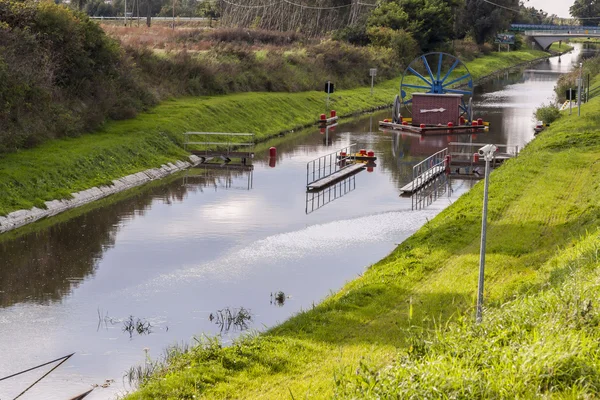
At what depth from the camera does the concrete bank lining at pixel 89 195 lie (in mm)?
28844

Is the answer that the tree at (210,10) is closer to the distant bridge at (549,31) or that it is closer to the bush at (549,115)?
the distant bridge at (549,31)

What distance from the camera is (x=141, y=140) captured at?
136 feet

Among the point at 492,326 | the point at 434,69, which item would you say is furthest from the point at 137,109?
the point at 434,69

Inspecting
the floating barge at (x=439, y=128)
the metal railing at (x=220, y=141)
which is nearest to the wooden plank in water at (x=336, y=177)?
the metal railing at (x=220, y=141)

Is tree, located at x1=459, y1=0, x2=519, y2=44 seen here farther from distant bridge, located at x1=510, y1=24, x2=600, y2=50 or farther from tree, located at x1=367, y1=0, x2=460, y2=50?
distant bridge, located at x1=510, y1=24, x2=600, y2=50

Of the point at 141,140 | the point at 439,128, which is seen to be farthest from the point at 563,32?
the point at 141,140

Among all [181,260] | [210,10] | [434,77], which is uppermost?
[210,10]

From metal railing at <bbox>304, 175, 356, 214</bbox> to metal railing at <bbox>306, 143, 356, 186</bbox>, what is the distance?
81 centimetres

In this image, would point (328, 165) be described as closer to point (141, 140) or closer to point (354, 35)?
point (141, 140)

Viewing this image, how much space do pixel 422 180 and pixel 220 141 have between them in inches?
529

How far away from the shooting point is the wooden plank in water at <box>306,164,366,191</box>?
3650 centimetres

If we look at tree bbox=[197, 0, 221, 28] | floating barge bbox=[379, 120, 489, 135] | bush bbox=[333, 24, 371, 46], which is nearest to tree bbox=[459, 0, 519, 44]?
bush bbox=[333, 24, 371, 46]

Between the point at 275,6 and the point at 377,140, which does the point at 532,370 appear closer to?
the point at 377,140

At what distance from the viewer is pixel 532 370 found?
10078 mm
